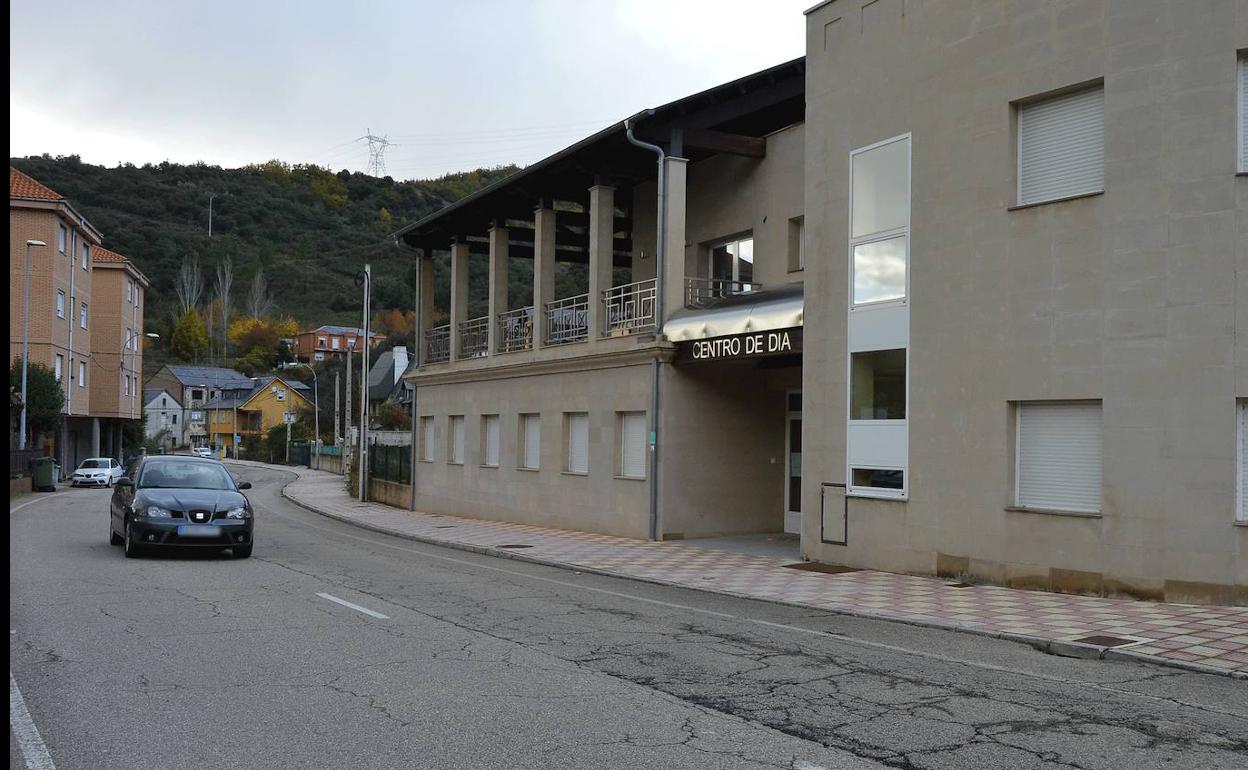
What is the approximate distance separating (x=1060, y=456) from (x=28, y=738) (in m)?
11.2

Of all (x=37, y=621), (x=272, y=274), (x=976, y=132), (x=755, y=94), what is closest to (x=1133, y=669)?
(x=976, y=132)

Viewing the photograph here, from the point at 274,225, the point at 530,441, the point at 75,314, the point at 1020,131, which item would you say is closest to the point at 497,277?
the point at 530,441

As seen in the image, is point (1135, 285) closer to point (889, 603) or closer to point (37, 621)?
point (889, 603)

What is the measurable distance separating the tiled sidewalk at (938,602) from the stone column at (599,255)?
4.60 metres

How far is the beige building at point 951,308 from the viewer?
11.8 metres

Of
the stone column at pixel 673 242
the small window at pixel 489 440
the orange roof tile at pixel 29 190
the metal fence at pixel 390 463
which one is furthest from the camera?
the orange roof tile at pixel 29 190

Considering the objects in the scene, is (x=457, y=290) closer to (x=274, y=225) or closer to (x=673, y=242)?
(x=673, y=242)

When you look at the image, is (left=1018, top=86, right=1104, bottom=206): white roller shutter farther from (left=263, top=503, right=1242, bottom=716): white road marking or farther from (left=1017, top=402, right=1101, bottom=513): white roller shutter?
(left=263, top=503, right=1242, bottom=716): white road marking

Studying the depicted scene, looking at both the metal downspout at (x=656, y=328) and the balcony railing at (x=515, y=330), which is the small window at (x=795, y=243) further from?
the balcony railing at (x=515, y=330)

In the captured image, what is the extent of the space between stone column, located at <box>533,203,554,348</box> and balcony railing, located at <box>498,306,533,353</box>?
1.01 m

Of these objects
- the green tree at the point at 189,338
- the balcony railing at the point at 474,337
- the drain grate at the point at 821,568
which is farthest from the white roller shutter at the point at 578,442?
the green tree at the point at 189,338

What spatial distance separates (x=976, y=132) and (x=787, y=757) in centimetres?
1048

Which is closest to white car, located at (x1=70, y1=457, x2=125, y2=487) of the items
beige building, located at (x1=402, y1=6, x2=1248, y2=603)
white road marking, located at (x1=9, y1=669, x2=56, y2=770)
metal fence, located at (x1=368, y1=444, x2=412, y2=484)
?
metal fence, located at (x1=368, y1=444, x2=412, y2=484)

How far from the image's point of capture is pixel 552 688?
742 centimetres
